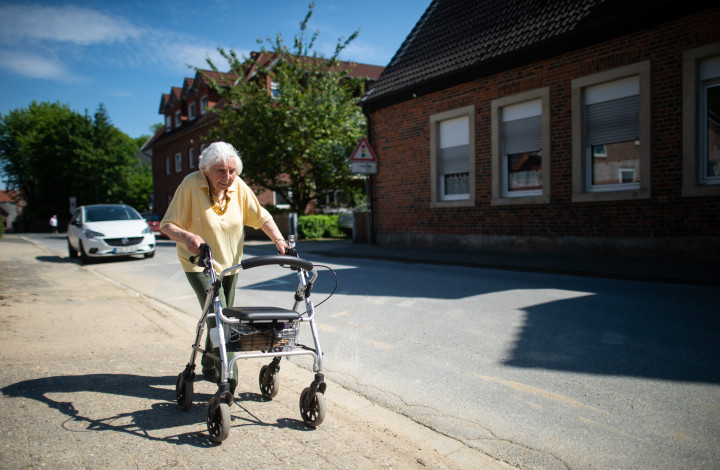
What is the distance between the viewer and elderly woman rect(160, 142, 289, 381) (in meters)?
3.44

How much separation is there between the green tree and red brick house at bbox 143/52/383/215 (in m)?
7.69

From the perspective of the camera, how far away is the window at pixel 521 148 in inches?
471

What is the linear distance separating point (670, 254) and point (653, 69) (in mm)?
3605

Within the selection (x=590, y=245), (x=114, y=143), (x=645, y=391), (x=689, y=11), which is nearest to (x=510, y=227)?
(x=590, y=245)

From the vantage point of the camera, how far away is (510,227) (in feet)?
41.7

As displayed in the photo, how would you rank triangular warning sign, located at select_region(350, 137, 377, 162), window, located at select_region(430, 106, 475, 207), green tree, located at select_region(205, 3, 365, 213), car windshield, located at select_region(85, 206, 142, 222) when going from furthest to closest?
green tree, located at select_region(205, 3, 365, 213), triangular warning sign, located at select_region(350, 137, 377, 162), car windshield, located at select_region(85, 206, 142, 222), window, located at select_region(430, 106, 475, 207)

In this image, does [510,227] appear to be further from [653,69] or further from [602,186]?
[653,69]

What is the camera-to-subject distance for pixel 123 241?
14203 mm

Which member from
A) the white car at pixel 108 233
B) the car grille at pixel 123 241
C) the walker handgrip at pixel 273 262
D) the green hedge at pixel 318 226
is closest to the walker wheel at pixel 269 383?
the walker handgrip at pixel 273 262

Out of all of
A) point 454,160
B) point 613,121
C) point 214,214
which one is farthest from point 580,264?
point 214,214

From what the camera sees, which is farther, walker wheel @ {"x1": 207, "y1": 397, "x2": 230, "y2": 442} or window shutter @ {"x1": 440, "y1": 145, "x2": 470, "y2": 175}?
window shutter @ {"x1": 440, "y1": 145, "x2": 470, "y2": 175}

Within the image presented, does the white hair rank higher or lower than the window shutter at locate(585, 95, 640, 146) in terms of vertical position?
lower

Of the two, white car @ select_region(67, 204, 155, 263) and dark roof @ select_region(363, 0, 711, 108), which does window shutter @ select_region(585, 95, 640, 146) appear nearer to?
dark roof @ select_region(363, 0, 711, 108)

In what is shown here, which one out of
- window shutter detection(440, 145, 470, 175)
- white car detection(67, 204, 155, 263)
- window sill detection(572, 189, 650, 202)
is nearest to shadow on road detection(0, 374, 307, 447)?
window sill detection(572, 189, 650, 202)
